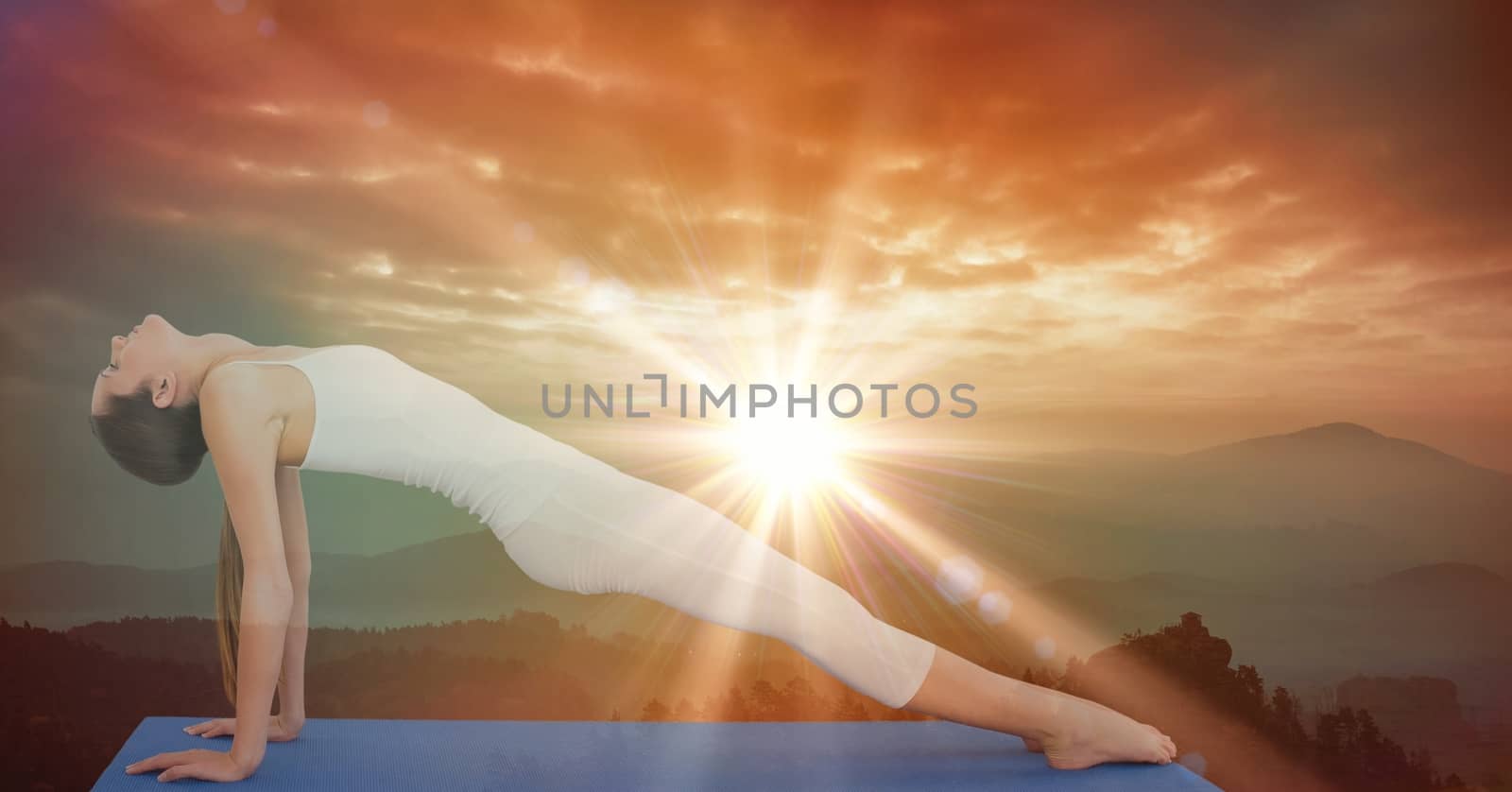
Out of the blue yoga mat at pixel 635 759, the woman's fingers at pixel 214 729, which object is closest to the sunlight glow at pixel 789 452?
the blue yoga mat at pixel 635 759

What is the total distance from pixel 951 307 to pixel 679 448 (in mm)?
1168

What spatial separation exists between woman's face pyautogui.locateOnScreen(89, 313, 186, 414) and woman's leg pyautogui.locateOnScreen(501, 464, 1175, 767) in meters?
0.80

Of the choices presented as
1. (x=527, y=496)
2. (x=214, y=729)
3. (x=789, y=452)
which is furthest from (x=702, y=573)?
(x=789, y=452)

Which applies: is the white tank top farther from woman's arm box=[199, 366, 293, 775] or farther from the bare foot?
the bare foot

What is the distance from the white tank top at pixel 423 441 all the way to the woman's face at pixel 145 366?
221 millimetres

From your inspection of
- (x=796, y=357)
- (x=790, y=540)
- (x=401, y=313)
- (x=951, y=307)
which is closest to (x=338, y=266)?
(x=401, y=313)

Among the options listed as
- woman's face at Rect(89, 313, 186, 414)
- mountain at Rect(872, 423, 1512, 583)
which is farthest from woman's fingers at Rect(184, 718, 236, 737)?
mountain at Rect(872, 423, 1512, 583)

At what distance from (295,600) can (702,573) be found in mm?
991

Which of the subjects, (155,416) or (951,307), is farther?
(951,307)

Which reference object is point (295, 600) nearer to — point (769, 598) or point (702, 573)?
point (702, 573)

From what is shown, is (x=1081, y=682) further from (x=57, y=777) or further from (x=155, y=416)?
(x=57, y=777)

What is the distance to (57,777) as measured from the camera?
11.9 ft

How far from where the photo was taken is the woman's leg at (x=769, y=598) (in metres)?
2.16

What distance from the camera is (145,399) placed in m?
2.26
